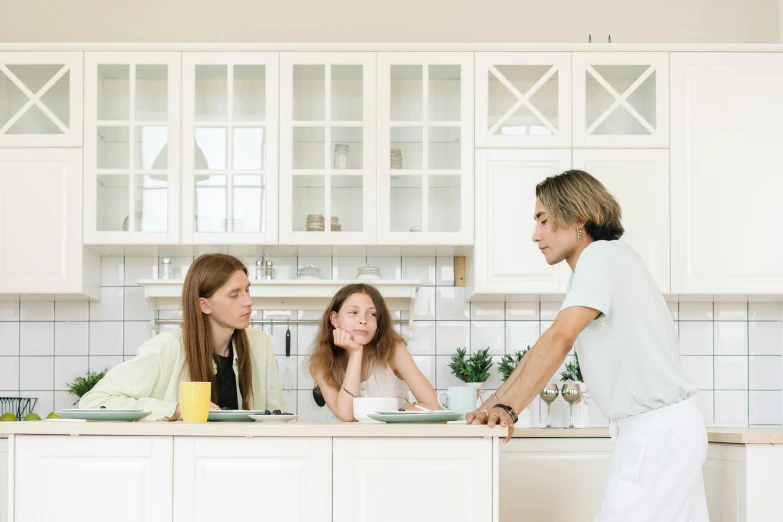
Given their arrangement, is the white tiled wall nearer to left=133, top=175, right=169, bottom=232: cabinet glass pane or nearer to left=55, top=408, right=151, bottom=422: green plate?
left=133, top=175, right=169, bottom=232: cabinet glass pane

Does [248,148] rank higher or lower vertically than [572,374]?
higher

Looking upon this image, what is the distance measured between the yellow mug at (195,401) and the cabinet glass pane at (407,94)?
72.3 inches

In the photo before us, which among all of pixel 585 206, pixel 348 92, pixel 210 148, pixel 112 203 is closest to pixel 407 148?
pixel 348 92

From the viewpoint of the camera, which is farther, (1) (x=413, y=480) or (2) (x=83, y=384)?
(2) (x=83, y=384)

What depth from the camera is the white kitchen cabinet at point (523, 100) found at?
349 cm

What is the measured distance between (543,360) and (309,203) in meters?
1.77

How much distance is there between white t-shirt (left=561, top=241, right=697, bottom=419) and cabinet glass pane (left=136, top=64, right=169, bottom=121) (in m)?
2.08

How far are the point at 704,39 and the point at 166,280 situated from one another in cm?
245

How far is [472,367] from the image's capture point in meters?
3.63

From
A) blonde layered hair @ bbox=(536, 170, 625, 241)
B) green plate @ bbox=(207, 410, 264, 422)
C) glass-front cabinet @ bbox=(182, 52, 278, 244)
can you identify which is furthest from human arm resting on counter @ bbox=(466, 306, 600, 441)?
glass-front cabinet @ bbox=(182, 52, 278, 244)

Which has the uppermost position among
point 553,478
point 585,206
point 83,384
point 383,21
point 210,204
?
point 383,21

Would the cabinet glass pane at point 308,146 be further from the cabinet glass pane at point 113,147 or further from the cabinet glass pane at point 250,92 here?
the cabinet glass pane at point 113,147

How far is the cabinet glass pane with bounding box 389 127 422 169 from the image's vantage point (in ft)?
11.5

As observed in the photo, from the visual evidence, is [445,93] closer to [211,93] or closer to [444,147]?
[444,147]
